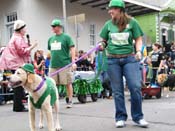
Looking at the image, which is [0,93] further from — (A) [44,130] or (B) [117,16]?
(B) [117,16]

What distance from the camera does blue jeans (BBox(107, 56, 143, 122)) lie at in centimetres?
626

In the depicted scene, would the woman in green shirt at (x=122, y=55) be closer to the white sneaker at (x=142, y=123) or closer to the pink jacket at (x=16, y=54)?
the white sneaker at (x=142, y=123)

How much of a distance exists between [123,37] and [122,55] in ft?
0.95

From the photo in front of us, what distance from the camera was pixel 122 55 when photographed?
20.7 feet

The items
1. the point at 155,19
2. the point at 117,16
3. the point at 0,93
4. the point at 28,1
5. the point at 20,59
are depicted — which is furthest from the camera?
the point at 155,19

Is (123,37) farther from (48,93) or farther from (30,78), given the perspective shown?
(30,78)

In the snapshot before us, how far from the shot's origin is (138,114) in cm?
634

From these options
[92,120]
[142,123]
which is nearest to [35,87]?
[142,123]

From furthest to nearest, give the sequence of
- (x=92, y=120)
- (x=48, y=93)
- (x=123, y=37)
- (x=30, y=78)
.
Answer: (x=92, y=120) < (x=123, y=37) < (x=48, y=93) < (x=30, y=78)

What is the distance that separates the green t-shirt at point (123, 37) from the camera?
6.26 m

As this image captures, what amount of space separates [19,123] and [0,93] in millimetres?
4862

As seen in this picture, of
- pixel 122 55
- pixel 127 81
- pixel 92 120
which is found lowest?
pixel 92 120

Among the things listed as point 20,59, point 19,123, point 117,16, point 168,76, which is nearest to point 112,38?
point 117,16

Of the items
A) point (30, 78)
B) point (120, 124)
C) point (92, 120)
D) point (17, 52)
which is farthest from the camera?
point (17, 52)
